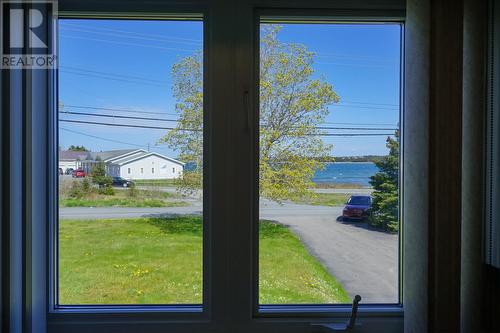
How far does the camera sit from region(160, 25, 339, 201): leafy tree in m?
1.41

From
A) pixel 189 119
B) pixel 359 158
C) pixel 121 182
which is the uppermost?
pixel 189 119

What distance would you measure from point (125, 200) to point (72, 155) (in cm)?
28

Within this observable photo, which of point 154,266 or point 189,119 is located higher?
point 189,119

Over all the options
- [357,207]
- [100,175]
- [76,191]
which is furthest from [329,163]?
[76,191]

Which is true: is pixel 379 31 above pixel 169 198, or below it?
above

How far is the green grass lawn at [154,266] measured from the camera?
55.5 inches

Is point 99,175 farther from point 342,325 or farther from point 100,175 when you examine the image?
point 342,325

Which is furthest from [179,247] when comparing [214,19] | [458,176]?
[458,176]

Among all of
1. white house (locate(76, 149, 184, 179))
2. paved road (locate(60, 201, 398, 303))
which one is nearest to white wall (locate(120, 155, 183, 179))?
white house (locate(76, 149, 184, 179))

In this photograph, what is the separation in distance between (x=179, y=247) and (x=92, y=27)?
3.18 ft

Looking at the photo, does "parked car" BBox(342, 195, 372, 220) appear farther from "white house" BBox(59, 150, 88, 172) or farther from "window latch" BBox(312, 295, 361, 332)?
"white house" BBox(59, 150, 88, 172)

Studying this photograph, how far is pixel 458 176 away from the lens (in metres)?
1.19

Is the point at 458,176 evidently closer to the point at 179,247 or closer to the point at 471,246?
the point at 471,246

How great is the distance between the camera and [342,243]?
145 cm
